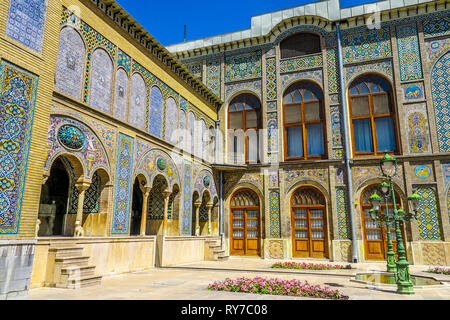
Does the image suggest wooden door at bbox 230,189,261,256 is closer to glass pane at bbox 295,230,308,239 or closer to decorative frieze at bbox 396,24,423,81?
glass pane at bbox 295,230,308,239

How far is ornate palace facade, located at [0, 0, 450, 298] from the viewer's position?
7426mm

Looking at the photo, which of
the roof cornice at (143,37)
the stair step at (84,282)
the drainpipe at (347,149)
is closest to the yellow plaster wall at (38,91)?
the stair step at (84,282)

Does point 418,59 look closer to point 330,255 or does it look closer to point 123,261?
point 330,255

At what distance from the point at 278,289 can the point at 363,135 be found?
1072 centimetres

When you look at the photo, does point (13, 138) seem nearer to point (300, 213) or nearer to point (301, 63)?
point (300, 213)

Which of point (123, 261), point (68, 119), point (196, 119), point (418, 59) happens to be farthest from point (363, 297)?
point (418, 59)

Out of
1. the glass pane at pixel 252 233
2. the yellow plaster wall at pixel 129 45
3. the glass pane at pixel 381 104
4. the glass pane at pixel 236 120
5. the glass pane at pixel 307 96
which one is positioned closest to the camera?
the yellow plaster wall at pixel 129 45

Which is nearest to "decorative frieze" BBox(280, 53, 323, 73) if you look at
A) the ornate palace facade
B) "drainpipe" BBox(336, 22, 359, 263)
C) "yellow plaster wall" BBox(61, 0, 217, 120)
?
the ornate palace facade

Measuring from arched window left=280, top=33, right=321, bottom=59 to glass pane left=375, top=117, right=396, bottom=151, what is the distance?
Result: 183 inches

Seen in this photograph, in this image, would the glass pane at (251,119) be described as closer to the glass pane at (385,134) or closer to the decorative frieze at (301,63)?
the decorative frieze at (301,63)

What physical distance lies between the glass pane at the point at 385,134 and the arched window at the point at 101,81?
38.2 ft

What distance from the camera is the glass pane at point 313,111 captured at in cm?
1677

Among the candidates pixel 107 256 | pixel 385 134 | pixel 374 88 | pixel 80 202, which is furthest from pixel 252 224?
pixel 80 202

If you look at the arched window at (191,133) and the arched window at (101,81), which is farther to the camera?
the arched window at (191,133)
